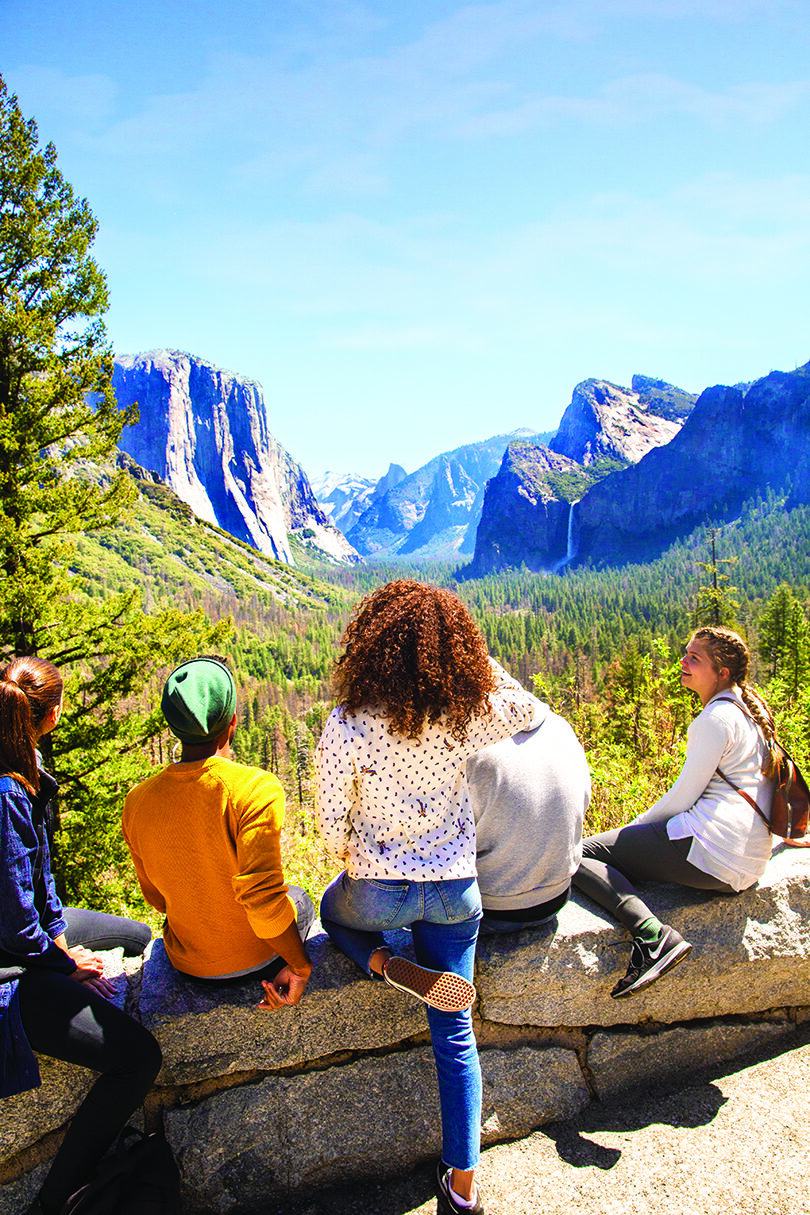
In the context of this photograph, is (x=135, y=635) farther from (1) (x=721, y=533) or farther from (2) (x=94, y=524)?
(1) (x=721, y=533)

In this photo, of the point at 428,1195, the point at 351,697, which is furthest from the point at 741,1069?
the point at 351,697

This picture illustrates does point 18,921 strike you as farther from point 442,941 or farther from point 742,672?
point 742,672

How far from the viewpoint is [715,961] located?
9.37ft

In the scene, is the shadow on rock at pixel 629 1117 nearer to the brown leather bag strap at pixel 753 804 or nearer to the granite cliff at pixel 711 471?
the brown leather bag strap at pixel 753 804

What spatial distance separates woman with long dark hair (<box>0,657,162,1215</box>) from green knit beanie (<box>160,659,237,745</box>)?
477mm

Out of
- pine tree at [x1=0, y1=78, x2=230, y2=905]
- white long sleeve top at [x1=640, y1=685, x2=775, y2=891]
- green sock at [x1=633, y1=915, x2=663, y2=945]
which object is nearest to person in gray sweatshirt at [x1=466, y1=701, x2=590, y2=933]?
green sock at [x1=633, y1=915, x2=663, y2=945]

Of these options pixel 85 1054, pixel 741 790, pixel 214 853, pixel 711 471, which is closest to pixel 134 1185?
pixel 85 1054

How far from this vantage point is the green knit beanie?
213 cm

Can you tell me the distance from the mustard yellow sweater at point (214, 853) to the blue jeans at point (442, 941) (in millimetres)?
289

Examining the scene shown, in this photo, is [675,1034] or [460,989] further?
[675,1034]

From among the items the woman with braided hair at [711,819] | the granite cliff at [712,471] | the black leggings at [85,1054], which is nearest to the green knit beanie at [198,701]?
the black leggings at [85,1054]

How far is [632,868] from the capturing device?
3.01 metres

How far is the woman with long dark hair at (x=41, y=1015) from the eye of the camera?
200cm

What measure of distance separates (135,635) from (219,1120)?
7.54 m
